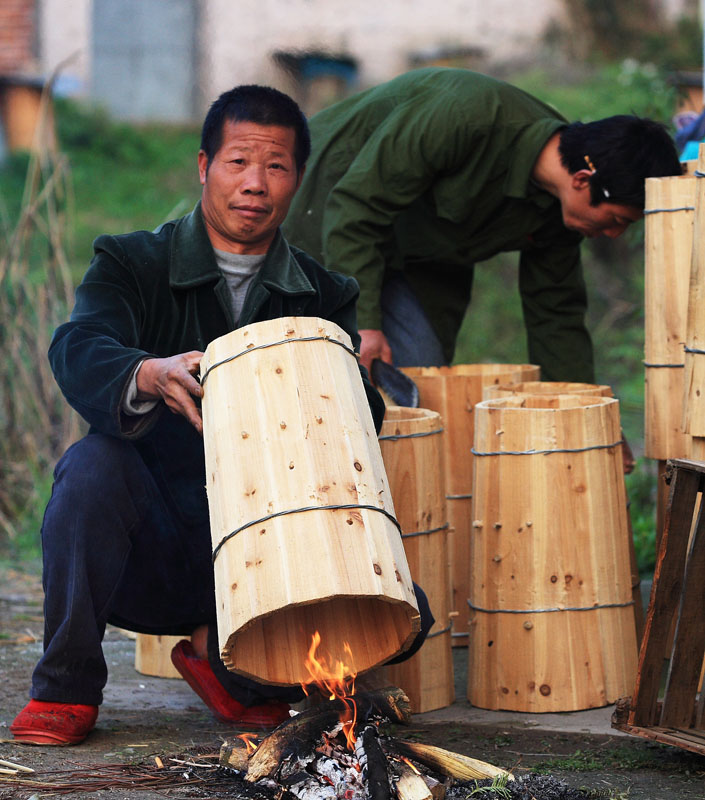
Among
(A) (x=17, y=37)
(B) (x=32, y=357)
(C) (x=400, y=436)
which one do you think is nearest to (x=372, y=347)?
(C) (x=400, y=436)

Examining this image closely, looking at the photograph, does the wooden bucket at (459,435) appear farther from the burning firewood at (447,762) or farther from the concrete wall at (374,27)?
the concrete wall at (374,27)

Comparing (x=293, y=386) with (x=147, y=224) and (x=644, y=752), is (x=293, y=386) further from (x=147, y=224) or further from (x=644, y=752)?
(x=147, y=224)

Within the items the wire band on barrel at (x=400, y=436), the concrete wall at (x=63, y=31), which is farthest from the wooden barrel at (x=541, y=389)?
the concrete wall at (x=63, y=31)

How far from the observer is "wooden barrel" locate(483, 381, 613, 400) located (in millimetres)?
3721

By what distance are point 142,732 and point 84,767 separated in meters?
0.38

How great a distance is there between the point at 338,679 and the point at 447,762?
30cm

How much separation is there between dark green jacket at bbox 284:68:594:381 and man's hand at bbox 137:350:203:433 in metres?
1.48

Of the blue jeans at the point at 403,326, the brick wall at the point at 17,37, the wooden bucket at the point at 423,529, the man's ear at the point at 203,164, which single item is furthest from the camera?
the brick wall at the point at 17,37

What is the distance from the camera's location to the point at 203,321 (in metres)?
3.13

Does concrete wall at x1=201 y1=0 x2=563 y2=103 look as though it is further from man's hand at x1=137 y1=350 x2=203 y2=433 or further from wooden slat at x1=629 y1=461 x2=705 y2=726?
wooden slat at x1=629 y1=461 x2=705 y2=726

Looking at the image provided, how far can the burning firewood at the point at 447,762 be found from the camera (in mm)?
2541

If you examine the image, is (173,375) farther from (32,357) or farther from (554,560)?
(32,357)

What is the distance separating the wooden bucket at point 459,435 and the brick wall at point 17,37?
11.0 metres

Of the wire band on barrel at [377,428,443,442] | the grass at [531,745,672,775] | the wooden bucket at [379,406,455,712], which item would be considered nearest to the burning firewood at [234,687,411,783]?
the grass at [531,745,672,775]
